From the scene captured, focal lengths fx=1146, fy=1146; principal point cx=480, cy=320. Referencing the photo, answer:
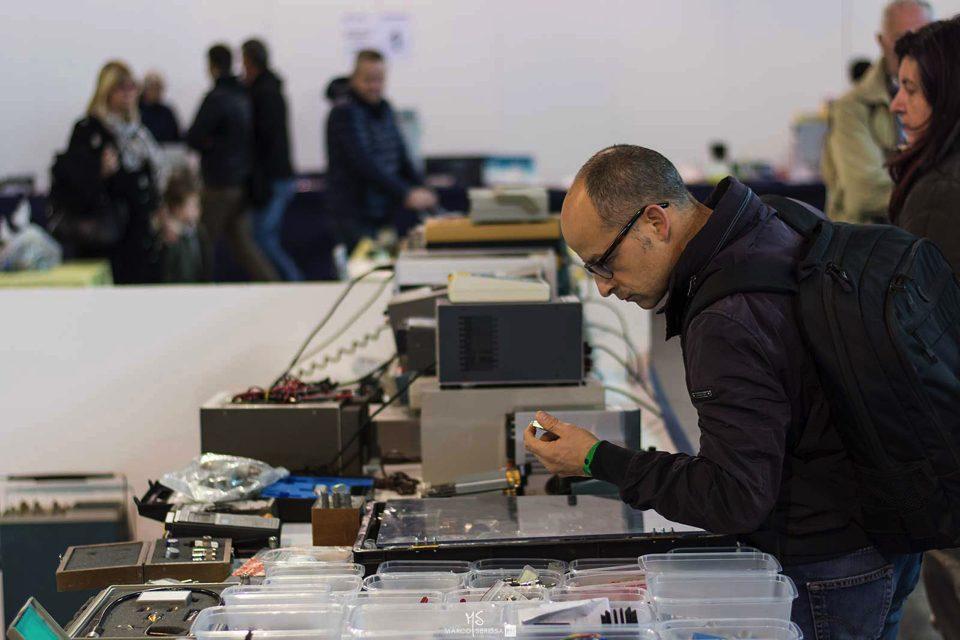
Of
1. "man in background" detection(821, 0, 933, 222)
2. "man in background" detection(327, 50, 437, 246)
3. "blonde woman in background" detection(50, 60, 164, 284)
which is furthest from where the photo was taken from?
"man in background" detection(327, 50, 437, 246)

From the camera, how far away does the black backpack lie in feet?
4.97

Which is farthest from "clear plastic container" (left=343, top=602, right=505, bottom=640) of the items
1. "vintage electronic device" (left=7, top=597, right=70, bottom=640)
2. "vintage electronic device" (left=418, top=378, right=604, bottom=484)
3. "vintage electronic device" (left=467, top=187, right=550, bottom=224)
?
"vintage electronic device" (left=467, top=187, right=550, bottom=224)

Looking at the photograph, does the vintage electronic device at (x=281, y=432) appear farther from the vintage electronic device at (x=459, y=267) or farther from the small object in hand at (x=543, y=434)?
the small object in hand at (x=543, y=434)

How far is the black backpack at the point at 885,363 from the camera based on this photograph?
151cm

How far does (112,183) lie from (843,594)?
14.3 feet

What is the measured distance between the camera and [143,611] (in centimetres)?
171

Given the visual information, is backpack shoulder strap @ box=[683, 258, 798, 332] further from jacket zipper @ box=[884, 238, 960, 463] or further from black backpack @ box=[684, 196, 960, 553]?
jacket zipper @ box=[884, 238, 960, 463]

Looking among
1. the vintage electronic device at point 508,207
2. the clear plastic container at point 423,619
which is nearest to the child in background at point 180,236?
the vintage electronic device at point 508,207

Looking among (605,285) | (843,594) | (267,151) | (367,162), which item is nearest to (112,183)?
(367,162)

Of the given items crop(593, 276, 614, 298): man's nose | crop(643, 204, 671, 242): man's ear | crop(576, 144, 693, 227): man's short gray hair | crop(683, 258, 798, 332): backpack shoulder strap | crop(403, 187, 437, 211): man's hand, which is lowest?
crop(403, 187, 437, 211): man's hand

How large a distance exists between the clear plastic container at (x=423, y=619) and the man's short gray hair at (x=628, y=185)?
1.83 ft

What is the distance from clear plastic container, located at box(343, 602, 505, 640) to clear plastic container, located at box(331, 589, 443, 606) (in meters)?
0.04

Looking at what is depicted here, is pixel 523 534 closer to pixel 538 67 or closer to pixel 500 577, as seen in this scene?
pixel 500 577

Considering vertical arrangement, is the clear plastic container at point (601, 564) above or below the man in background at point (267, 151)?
below
